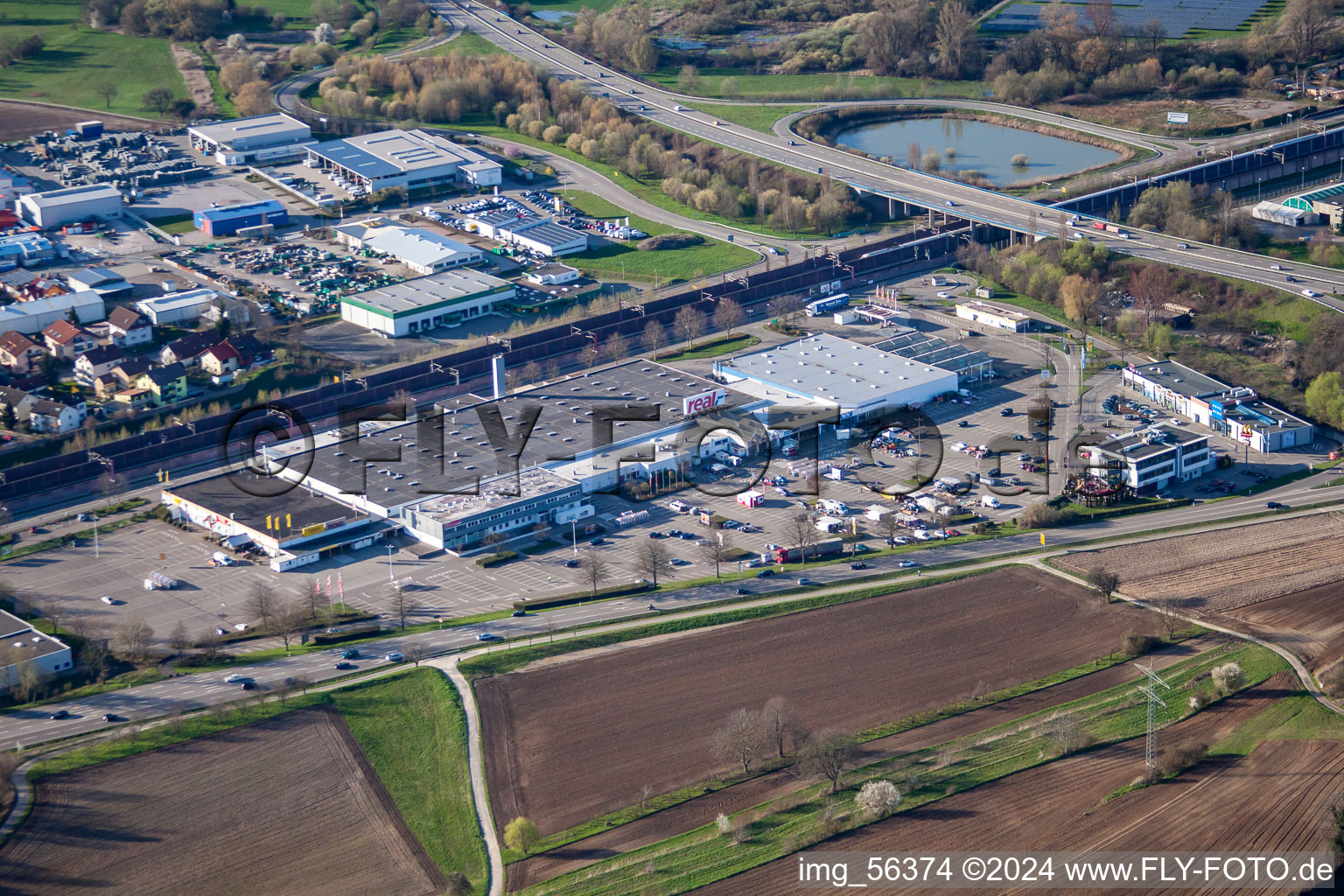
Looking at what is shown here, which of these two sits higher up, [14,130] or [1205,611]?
[14,130]

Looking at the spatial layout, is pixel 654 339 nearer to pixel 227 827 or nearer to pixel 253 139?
pixel 227 827

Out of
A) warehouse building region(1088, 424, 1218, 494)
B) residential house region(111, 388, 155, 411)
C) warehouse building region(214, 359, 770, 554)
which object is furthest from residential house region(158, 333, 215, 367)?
warehouse building region(1088, 424, 1218, 494)

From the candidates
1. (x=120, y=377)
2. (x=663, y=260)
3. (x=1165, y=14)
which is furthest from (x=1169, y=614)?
(x=1165, y=14)

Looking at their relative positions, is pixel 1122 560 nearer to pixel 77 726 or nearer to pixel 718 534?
pixel 718 534

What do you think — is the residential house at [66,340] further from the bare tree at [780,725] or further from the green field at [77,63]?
the bare tree at [780,725]

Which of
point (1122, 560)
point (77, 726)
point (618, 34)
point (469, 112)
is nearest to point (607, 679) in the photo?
point (77, 726)

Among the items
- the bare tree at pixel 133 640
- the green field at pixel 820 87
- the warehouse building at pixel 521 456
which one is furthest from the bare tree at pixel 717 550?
the green field at pixel 820 87

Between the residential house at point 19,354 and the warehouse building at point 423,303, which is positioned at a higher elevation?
the warehouse building at point 423,303
